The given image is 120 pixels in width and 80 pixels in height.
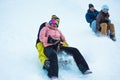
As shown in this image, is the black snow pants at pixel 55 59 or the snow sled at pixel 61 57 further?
the snow sled at pixel 61 57

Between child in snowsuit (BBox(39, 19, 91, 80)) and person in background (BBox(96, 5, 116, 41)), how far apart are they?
194 cm

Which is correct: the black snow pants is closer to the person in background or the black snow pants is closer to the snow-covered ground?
the snow-covered ground

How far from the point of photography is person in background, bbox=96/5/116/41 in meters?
8.44

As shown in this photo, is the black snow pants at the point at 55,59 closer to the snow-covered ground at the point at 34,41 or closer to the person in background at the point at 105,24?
the snow-covered ground at the point at 34,41

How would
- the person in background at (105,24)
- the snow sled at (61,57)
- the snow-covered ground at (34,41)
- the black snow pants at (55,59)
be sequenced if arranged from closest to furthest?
1. the black snow pants at (55,59)
2. the snow-covered ground at (34,41)
3. the snow sled at (61,57)
4. the person in background at (105,24)

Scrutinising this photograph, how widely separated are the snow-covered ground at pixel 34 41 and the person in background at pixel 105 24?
0.27 m

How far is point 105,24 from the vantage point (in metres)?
8.41

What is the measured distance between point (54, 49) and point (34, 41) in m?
2.23

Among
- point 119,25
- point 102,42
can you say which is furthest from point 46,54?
point 119,25

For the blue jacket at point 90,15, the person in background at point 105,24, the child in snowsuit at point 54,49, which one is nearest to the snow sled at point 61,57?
the child in snowsuit at point 54,49

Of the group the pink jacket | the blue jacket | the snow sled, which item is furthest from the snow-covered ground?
the pink jacket

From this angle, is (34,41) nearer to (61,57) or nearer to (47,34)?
(47,34)

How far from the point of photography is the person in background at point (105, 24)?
844 centimetres

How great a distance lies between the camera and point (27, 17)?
12078mm
